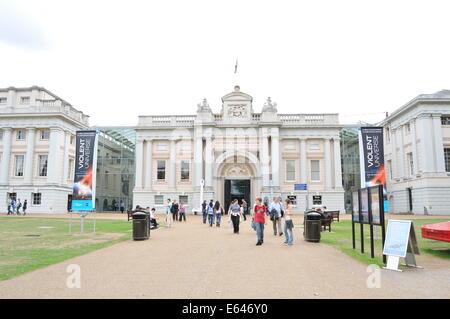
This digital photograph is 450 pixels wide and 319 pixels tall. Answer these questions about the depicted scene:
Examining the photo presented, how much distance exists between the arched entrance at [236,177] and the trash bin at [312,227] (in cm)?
2514

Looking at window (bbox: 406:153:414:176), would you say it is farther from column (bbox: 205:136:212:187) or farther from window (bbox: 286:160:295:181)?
column (bbox: 205:136:212:187)

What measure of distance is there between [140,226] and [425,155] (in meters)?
30.9

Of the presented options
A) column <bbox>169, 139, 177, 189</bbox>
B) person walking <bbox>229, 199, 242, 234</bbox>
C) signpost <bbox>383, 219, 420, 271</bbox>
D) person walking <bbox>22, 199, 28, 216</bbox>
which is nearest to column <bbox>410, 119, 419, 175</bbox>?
person walking <bbox>229, 199, 242, 234</bbox>

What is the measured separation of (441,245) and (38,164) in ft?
135

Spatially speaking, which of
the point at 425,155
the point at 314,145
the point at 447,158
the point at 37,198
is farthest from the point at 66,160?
the point at 447,158

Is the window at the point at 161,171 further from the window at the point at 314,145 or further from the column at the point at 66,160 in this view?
the window at the point at 314,145

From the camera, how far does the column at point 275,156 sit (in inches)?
1462

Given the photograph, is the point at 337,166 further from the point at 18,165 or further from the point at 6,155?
the point at 6,155

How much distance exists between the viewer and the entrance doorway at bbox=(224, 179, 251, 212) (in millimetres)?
39688

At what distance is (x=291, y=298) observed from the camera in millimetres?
5457

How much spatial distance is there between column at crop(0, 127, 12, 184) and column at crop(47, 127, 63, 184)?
17.8 ft
